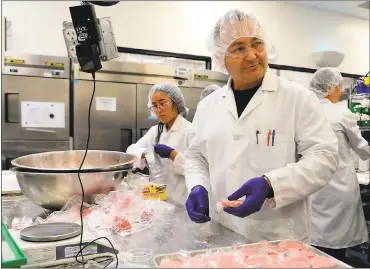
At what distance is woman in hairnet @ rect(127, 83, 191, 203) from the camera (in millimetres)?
2326

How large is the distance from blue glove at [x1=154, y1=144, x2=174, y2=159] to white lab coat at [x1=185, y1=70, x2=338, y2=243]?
0.84 m

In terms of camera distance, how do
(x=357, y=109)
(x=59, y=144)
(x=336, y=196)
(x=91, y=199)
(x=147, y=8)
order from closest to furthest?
(x=91, y=199), (x=336, y=196), (x=357, y=109), (x=59, y=144), (x=147, y=8)

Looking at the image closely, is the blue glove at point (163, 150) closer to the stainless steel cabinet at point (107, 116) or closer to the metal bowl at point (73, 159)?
the metal bowl at point (73, 159)

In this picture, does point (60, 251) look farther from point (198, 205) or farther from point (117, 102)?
point (117, 102)

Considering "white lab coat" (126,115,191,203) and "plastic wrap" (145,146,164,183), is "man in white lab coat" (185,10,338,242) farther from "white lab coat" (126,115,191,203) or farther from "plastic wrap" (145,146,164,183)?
"plastic wrap" (145,146,164,183)

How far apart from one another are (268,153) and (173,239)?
507mm

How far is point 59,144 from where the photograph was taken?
3395mm

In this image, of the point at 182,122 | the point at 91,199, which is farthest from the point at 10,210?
the point at 182,122

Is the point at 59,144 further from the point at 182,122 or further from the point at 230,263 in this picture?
the point at 230,263

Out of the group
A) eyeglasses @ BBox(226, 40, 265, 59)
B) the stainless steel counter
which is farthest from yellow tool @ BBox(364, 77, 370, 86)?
A: the stainless steel counter

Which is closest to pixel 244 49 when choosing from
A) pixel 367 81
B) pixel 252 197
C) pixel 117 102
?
pixel 252 197

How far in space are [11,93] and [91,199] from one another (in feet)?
7.80

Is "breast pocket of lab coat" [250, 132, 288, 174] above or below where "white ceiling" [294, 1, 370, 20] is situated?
below

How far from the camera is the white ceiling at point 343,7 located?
469 cm
